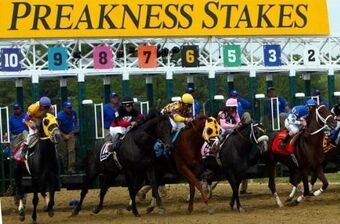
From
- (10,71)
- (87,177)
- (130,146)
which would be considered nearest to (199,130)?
(130,146)

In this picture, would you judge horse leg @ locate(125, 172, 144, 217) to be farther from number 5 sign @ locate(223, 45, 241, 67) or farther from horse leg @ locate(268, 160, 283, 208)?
number 5 sign @ locate(223, 45, 241, 67)

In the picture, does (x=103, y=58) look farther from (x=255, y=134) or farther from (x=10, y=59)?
(x=255, y=134)

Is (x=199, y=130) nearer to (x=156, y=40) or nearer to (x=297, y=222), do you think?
(x=297, y=222)

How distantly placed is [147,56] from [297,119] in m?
7.10

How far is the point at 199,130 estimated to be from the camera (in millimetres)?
16094

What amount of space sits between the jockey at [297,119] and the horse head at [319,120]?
174mm

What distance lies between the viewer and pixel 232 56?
24.4m

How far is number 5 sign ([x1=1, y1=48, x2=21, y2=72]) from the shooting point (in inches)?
880

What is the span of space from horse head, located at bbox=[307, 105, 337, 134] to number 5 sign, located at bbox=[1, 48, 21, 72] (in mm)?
8205

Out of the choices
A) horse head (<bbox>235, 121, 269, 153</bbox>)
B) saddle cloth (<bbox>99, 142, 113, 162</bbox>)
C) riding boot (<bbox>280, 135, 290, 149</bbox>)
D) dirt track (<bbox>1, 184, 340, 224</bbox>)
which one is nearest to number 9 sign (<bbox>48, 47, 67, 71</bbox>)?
dirt track (<bbox>1, 184, 340, 224</bbox>)

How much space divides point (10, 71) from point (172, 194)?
4741 millimetres

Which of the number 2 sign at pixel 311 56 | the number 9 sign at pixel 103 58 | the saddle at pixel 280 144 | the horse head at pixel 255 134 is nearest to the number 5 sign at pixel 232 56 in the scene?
the number 2 sign at pixel 311 56

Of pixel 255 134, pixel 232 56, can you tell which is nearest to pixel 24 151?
pixel 255 134

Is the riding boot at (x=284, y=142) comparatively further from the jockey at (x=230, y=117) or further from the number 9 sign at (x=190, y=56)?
the number 9 sign at (x=190, y=56)
